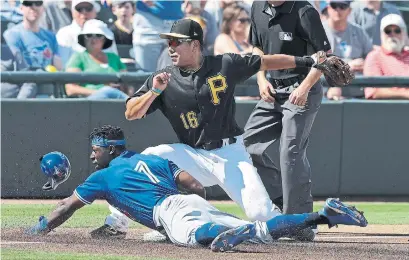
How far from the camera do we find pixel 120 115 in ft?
34.7

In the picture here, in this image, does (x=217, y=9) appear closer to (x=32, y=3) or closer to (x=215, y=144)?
(x=32, y=3)

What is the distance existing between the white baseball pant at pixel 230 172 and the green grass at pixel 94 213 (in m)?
1.22

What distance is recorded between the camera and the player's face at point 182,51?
7.53 metres

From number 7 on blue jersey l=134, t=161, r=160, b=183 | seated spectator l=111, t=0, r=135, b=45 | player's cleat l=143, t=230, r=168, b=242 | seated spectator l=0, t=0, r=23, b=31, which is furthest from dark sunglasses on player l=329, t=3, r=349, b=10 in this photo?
number 7 on blue jersey l=134, t=161, r=160, b=183

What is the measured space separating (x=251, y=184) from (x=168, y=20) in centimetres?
529

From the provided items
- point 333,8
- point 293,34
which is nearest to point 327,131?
point 333,8

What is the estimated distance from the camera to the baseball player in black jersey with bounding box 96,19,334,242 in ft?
24.6

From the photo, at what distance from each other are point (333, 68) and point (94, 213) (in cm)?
305

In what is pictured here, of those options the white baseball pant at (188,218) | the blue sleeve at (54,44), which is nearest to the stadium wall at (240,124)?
the blue sleeve at (54,44)

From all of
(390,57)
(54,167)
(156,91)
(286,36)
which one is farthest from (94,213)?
(390,57)

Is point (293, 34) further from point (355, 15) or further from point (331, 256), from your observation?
point (355, 15)

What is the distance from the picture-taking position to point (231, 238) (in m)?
A: 6.60

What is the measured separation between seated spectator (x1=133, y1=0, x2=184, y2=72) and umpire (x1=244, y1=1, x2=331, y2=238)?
3883 millimetres

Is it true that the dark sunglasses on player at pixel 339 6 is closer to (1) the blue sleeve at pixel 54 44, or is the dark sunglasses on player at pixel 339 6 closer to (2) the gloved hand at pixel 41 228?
(1) the blue sleeve at pixel 54 44
